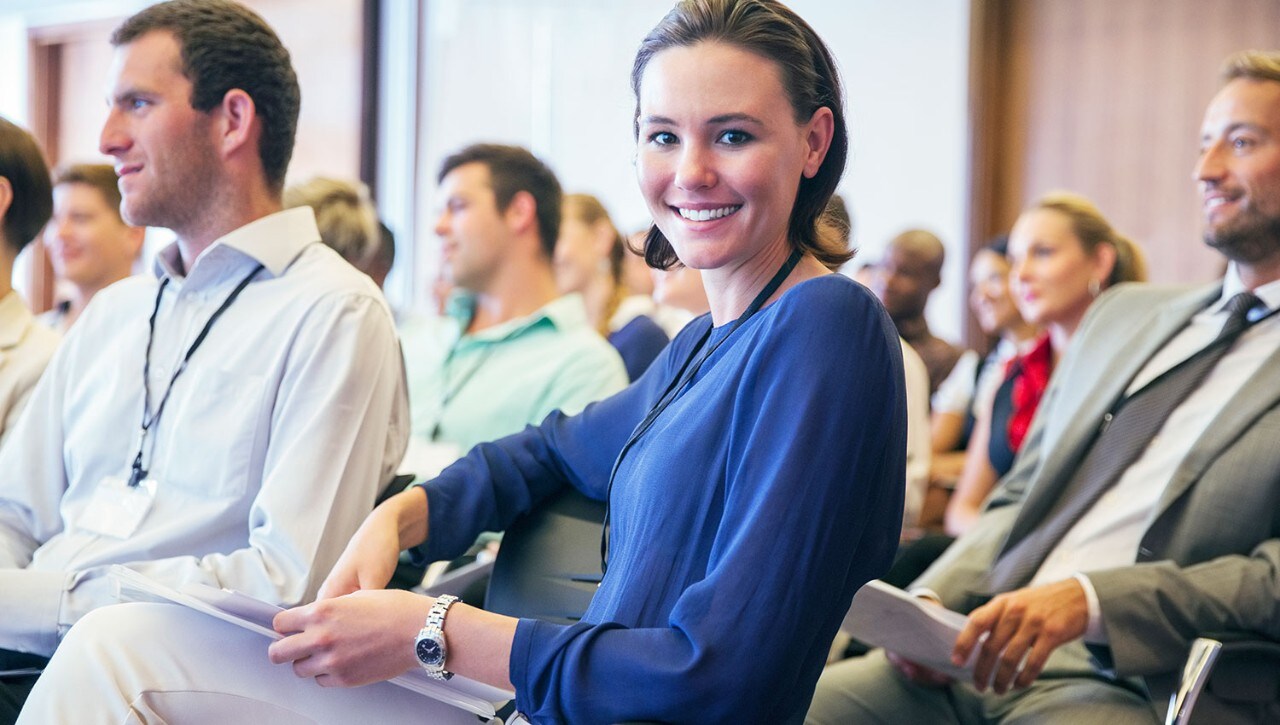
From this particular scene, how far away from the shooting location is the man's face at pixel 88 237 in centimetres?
356

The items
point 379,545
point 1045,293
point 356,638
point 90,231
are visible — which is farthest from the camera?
point 1045,293

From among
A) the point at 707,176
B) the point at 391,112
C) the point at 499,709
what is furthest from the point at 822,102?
the point at 391,112

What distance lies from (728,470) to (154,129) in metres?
1.24

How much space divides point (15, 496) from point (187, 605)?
2.94ft

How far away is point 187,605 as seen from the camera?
4.46 feet

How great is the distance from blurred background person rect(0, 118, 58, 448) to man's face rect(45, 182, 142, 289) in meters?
0.97

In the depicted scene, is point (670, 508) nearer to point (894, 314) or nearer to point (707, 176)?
point (707, 176)

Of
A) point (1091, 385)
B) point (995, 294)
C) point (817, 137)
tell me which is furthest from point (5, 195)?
point (995, 294)

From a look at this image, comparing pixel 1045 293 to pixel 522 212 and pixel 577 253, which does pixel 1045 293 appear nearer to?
pixel 522 212

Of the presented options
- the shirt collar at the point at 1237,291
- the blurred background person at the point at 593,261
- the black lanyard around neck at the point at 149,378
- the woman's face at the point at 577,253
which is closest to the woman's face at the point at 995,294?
the blurred background person at the point at 593,261

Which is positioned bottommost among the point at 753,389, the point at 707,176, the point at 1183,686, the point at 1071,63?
the point at 1183,686

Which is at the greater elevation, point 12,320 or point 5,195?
point 5,195

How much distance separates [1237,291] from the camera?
230cm

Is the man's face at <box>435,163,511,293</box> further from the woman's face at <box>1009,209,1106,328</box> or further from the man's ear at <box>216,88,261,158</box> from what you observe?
the woman's face at <box>1009,209,1106,328</box>
